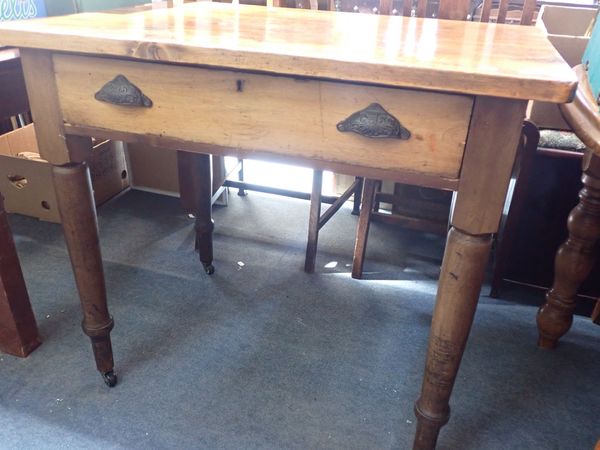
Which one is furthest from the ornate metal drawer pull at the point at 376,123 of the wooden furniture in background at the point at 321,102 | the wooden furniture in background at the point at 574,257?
the wooden furniture in background at the point at 574,257

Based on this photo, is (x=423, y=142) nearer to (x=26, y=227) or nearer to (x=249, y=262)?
(x=249, y=262)

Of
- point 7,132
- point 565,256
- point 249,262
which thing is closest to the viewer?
point 565,256

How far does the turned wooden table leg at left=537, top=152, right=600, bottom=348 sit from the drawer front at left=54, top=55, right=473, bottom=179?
56cm

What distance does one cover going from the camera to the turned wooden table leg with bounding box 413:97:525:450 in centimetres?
67

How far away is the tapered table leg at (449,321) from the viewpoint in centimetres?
75

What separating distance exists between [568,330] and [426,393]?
650 mm

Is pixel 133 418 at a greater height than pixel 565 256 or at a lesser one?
lesser

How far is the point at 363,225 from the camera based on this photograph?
1.49 metres

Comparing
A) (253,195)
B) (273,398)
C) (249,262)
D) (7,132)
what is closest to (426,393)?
(273,398)

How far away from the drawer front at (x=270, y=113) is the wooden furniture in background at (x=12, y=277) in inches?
9.4

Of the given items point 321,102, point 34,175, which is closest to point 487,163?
point 321,102

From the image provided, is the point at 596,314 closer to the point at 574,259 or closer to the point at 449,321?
the point at 574,259

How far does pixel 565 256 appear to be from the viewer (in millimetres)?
1206

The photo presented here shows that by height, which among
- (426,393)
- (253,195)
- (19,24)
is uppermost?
(19,24)
